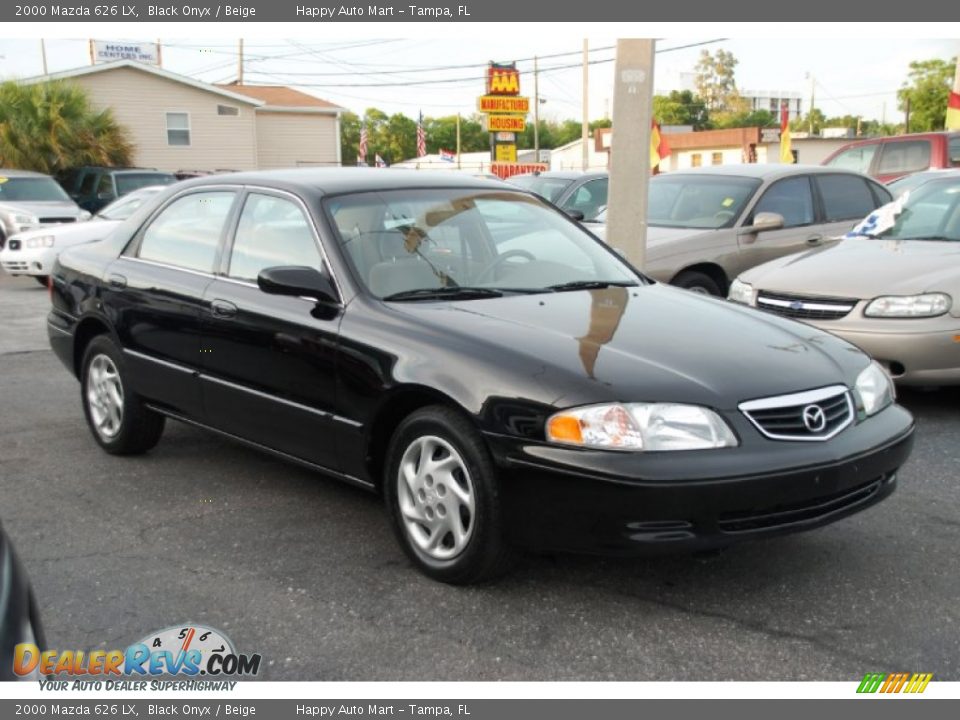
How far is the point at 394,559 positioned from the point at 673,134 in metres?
66.1

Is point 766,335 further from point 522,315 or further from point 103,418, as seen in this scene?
point 103,418

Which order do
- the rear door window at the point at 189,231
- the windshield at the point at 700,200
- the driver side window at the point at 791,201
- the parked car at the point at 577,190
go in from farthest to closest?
the parked car at the point at 577,190 → the driver side window at the point at 791,201 → the windshield at the point at 700,200 → the rear door window at the point at 189,231

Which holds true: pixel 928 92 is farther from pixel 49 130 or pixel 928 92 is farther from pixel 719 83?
pixel 49 130

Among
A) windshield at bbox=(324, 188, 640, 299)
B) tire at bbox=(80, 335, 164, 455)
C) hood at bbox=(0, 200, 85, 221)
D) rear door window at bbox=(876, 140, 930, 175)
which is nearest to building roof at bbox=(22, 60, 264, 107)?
hood at bbox=(0, 200, 85, 221)

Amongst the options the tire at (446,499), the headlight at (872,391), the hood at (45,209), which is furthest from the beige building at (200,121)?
the headlight at (872,391)

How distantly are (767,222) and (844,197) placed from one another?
1566mm

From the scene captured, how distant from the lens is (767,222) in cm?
906

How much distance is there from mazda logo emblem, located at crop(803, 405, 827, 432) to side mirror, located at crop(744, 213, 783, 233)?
5633mm

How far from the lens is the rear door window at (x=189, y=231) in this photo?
5160 millimetres

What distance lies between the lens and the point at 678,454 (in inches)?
136

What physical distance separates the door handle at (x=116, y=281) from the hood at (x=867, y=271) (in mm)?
4034

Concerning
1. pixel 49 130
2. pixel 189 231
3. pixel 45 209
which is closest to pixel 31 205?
pixel 45 209

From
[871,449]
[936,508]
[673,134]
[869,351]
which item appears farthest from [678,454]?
[673,134]

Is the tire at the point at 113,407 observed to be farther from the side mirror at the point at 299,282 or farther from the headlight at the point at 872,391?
the headlight at the point at 872,391
